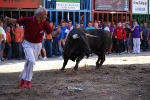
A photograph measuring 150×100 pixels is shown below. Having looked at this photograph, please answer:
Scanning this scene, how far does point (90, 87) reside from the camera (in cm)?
934

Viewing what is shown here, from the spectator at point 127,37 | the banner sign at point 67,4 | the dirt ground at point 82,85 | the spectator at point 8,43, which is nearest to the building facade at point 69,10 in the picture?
the banner sign at point 67,4

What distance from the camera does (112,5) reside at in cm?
2584

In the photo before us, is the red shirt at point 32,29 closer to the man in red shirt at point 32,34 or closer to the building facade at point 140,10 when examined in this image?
the man in red shirt at point 32,34

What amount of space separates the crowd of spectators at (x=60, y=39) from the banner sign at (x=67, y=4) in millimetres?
1939

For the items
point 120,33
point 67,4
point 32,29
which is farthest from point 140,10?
point 32,29

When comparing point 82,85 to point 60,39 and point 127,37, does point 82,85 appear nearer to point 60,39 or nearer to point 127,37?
point 60,39

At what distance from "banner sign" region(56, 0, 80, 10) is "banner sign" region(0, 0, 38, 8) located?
5.92ft

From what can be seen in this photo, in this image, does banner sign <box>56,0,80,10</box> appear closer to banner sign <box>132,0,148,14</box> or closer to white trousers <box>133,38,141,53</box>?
white trousers <box>133,38,141,53</box>

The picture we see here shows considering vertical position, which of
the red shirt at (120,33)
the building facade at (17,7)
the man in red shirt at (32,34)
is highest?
the building facade at (17,7)

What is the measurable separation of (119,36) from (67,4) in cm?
377

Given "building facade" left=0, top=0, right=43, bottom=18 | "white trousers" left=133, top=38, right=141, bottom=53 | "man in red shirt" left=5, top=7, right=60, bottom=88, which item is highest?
"building facade" left=0, top=0, right=43, bottom=18

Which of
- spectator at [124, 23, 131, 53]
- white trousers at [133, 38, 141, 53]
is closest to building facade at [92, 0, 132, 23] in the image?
spectator at [124, 23, 131, 53]

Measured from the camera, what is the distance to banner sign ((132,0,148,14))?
27261 mm

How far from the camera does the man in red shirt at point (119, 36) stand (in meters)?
22.2
